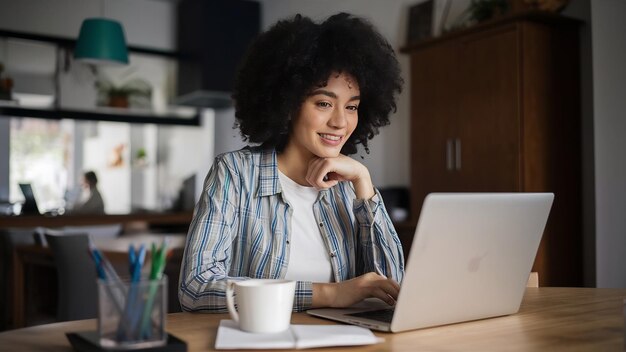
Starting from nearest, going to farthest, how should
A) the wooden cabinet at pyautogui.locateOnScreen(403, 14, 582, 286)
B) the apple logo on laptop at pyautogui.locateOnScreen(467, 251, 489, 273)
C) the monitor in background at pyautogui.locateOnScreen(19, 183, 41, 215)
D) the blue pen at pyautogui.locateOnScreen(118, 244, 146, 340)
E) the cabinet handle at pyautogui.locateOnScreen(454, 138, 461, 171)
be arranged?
1. the blue pen at pyautogui.locateOnScreen(118, 244, 146, 340)
2. the apple logo on laptop at pyautogui.locateOnScreen(467, 251, 489, 273)
3. the wooden cabinet at pyautogui.locateOnScreen(403, 14, 582, 286)
4. the cabinet handle at pyautogui.locateOnScreen(454, 138, 461, 171)
5. the monitor in background at pyautogui.locateOnScreen(19, 183, 41, 215)

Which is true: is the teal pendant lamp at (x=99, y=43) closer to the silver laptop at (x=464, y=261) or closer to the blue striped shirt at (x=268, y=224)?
the blue striped shirt at (x=268, y=224)

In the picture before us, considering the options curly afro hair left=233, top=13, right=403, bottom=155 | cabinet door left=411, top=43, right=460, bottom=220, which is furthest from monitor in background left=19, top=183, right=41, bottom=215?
curly afro hair left=233, top=13, right=403, bottom=155

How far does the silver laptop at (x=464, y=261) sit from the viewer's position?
0.92 metres

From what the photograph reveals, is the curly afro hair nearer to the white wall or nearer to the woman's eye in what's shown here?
the woman's eye

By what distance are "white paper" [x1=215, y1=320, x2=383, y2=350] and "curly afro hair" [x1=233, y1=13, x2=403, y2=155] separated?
0.75 metres

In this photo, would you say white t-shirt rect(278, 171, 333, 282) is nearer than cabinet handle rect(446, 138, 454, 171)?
Yes

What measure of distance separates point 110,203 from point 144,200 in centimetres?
33

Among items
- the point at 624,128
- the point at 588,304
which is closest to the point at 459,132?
the point at 624,128

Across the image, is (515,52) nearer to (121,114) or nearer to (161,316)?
(161,316)

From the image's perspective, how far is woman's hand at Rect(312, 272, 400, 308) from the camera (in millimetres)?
1165

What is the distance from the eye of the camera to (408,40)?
13.6ft

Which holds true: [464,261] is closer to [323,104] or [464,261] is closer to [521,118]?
[323,104]

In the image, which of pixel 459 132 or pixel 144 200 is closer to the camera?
pixel 459 132

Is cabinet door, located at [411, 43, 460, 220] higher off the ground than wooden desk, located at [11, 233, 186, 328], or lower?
higher
